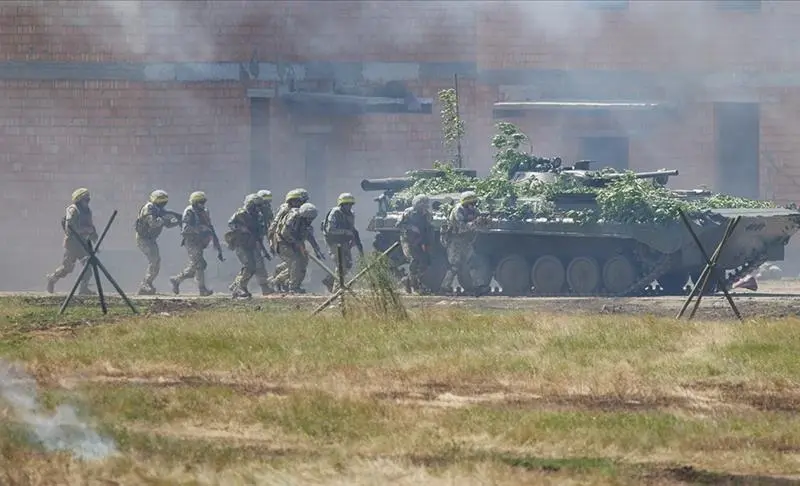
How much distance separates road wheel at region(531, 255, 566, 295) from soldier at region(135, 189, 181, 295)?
15.7ft

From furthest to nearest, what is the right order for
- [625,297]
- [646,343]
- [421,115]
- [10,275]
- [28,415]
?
[421,115] → [10,275] → [625,297] → [646,343] → [28,415]

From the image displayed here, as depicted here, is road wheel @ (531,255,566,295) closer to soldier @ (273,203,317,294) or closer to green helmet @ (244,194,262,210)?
soldier @ (273,203,317,294)

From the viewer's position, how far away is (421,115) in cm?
3428

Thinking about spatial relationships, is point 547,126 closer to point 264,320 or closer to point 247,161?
point 247,161

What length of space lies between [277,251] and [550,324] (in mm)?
7918

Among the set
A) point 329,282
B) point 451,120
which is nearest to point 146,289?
point 329,282

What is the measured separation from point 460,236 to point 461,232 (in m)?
0.07

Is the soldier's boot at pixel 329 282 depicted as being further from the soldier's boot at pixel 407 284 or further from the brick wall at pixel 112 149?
the brick wall at pixel 112 149

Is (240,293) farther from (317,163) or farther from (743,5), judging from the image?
(743,5)

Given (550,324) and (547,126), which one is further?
(547,126)

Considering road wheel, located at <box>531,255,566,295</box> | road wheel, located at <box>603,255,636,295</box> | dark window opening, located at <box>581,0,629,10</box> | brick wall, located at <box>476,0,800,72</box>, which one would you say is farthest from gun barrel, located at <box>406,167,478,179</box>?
dark window opening, located at <box>581,0,629,10</box>

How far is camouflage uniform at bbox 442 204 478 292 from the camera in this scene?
23.9 metres

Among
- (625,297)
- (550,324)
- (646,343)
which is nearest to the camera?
(646,343)

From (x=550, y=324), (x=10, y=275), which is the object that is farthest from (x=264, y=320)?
(x=10, y=275)
